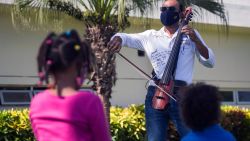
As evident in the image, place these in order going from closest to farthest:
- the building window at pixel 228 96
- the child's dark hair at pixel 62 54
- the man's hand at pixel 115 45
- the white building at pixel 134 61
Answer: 1. the child's dark hair at pixel 62 54
2. the man's hand at pixel 115 45
3. the white building at pixel 134 61
4. the building window at pixel 228 96

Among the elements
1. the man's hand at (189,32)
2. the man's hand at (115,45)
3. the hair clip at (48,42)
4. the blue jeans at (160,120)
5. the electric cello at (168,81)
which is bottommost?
the blue jeans at (160,120)

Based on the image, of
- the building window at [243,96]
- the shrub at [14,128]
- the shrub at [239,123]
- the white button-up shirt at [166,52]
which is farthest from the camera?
the building window at [243,96]

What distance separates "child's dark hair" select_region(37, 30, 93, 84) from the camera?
3180mm

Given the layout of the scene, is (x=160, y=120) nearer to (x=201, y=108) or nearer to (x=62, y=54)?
(x=201, y=108)

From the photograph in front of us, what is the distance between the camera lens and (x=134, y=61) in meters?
12.2

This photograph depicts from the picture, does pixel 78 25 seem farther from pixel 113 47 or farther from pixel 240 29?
pixel 113 47

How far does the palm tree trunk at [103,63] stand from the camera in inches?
305

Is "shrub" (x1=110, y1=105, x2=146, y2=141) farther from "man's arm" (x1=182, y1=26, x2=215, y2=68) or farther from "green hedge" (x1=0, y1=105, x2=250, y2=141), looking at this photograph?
"man's arm" (x1=182, y1=26, x2=215, y2=68)

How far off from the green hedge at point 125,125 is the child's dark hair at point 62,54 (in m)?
3.85

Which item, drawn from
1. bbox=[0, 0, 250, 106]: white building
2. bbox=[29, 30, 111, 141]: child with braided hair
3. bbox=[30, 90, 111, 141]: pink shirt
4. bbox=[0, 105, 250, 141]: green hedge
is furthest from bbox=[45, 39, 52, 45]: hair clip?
bbox=[0, 0, 250, 106]: white building

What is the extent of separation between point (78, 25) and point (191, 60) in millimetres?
5988

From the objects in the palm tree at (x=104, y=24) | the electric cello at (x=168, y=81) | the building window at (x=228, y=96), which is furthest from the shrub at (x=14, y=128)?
the building window at (x=228, y=96)

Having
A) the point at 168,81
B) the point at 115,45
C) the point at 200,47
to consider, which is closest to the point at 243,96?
the point at 200,47

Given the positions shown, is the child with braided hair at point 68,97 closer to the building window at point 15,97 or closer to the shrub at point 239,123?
the shrub at point 239,123
